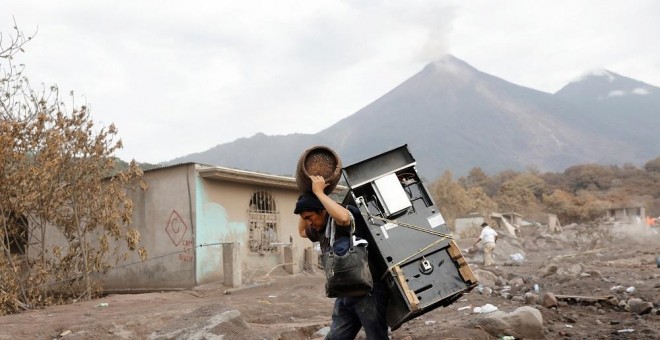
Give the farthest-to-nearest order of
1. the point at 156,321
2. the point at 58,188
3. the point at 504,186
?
the point at 504,186, the point at 58,188, the point at 156,321

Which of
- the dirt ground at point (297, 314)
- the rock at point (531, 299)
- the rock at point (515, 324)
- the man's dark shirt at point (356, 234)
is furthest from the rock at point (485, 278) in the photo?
the man's dark shirt at point (356, 234)

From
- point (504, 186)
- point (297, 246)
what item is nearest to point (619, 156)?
point (504, 186)

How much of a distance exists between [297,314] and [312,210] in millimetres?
5436

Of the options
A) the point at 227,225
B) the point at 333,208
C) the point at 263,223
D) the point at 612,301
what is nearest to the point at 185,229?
the point at 227,225

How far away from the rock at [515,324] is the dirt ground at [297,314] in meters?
0.13

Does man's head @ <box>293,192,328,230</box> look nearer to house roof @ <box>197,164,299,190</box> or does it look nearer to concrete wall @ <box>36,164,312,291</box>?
house roof @ <box>197,164,299,190</box>

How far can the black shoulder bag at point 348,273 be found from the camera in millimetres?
3283

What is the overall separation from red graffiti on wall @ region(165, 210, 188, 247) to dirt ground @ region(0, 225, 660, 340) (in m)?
1.38

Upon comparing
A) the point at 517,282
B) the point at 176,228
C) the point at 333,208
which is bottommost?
the point at 517,282

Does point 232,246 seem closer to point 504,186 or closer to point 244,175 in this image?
point 244,175

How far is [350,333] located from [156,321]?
4912mm

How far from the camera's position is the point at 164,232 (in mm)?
13102

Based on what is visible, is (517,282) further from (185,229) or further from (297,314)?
(185,229)

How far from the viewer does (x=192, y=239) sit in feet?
41.5
